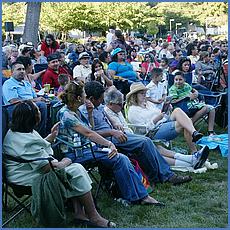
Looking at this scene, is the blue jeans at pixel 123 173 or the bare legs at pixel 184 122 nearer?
the blue jeans at pixel 123 173

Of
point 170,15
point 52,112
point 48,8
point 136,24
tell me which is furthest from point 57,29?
point 52,112

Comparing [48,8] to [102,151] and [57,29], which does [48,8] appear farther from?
[102,151]

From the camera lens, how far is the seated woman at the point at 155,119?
5.50 meters

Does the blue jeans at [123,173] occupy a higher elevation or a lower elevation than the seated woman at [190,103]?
lower

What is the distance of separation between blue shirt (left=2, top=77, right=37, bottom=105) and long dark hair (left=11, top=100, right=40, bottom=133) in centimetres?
213

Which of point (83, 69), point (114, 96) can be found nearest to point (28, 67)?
point (83, 69)

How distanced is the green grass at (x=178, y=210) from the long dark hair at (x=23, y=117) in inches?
32.3

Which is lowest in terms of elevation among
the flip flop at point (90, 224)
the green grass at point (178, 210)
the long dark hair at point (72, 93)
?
the green grass at point (178, 210)

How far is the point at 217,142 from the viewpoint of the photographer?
6.40 m

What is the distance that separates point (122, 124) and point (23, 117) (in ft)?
5.21

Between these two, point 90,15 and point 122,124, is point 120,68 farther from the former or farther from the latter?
point 90,15

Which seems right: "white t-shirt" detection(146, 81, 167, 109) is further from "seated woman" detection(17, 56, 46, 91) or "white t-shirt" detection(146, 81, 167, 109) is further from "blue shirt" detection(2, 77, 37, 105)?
"blue shirt" detection(2, 77, 37, 105)

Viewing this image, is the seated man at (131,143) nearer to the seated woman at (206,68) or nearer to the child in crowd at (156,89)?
the child in crowd at (156,89)

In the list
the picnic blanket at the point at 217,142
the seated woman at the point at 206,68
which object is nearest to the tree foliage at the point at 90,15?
the seated woman at the point at 206,68
